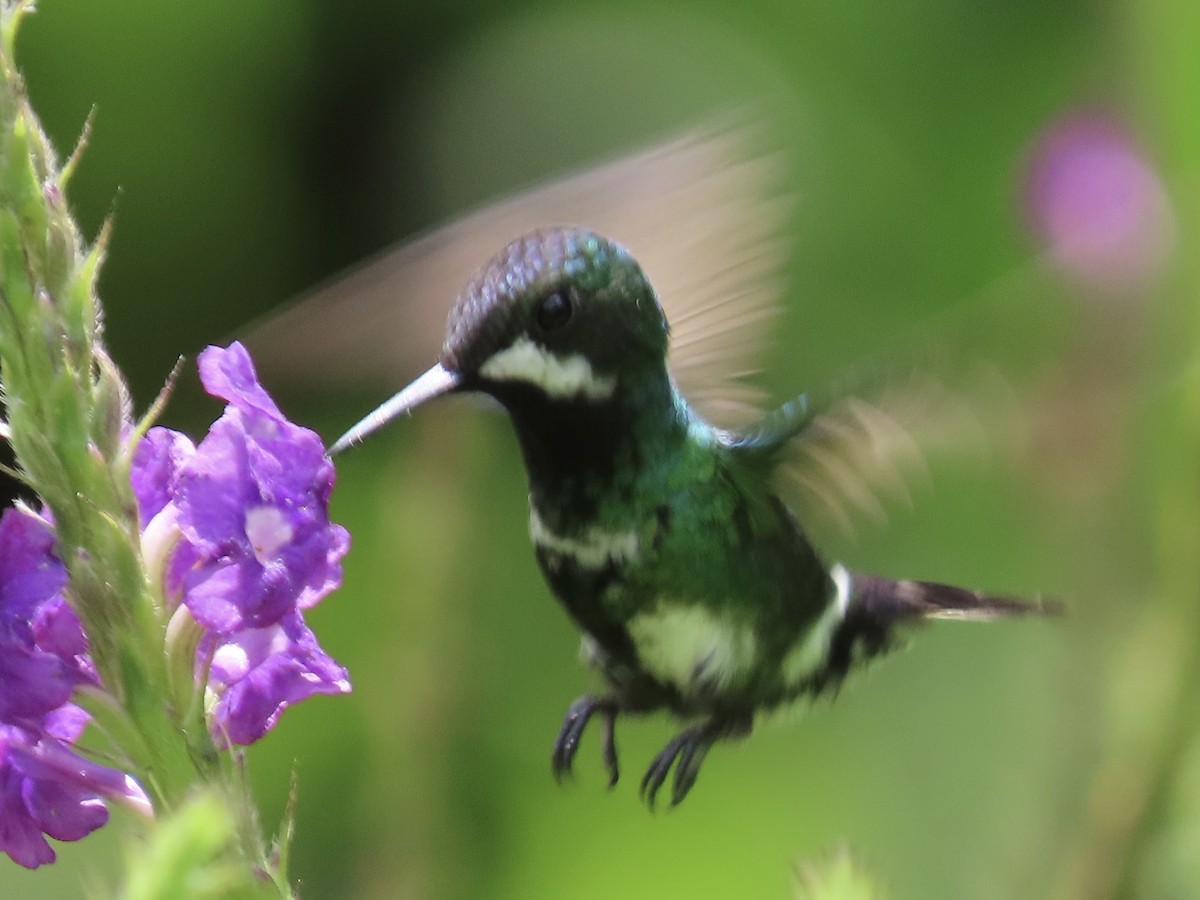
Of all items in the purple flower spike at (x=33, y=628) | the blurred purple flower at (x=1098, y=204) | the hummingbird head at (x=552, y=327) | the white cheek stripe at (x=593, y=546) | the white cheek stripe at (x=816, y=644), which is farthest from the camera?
the blurred purple flower at (x=1098, y=204)

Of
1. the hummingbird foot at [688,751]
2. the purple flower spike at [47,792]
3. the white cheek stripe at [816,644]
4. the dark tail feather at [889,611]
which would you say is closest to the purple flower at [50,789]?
the purple flower spike at [47,792]

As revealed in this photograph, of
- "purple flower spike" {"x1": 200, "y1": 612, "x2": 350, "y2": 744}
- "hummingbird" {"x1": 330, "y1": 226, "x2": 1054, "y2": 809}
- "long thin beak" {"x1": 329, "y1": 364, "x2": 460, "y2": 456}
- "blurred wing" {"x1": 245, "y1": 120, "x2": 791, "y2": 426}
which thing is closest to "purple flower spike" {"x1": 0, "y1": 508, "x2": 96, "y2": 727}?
"purple flower spike" {"x1": 200, "y1": 612, "x2": 350, "y2": 744}

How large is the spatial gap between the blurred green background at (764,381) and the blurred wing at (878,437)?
6cm

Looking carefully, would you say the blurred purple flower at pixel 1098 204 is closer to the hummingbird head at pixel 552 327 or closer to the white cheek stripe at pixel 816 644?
the white cheek stripe at pixel 816 644

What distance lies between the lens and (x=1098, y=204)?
280 centimetres

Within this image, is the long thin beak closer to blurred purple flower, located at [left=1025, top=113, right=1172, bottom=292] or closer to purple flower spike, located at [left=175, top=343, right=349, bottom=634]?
purple flower spike, located at [left=175, top=343, right=349, bottom=634]

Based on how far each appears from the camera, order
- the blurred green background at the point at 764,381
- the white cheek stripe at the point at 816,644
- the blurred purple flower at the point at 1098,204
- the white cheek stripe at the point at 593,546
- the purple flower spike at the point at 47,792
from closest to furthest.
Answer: the purple flower spike at the point at 47,792
the white cheek stripe at the point at 593,546
the white cheek stripe at the point at 816,644
the blurred green background at the point at 764,381
the blurred purple flower at the point at 1098,204

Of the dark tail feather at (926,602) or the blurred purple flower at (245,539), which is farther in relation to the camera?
the dark tail feather at (926,602)

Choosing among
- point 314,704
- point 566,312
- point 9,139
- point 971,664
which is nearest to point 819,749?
point 971,664

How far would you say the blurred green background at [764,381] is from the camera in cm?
232

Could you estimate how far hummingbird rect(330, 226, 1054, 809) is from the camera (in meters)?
1.51

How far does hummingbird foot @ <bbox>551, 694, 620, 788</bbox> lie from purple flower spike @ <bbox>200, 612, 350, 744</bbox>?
1.82 ft

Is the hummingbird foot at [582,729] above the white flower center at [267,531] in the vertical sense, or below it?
below

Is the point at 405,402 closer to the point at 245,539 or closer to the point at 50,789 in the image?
the point at 245,539
